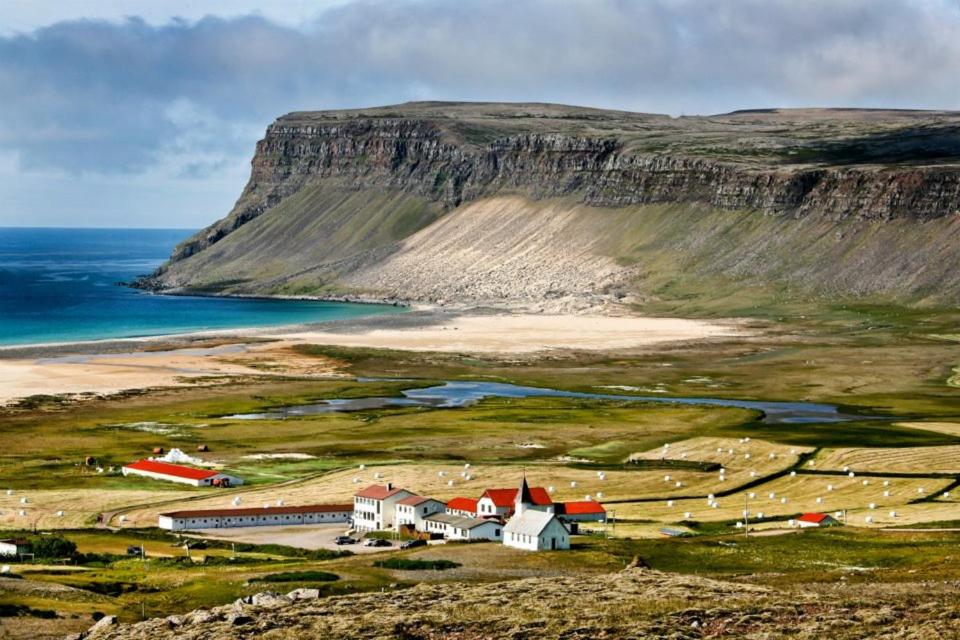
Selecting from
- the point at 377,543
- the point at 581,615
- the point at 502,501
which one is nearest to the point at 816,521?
the point at 502,501

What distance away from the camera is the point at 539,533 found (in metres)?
82.1

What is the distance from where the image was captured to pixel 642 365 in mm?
187625

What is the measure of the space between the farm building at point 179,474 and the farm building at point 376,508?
15057mm

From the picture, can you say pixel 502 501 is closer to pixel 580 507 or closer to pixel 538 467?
pixel 580 507

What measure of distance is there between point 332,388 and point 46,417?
34.2 metres

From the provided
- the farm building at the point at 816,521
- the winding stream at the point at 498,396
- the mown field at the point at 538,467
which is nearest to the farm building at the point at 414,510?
the mown field at the point at 538,467

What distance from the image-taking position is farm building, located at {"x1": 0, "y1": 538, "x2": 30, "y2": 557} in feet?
265

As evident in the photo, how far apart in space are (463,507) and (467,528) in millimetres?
6580

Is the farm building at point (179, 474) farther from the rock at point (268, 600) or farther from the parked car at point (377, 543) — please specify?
the rock at point (268, 600)

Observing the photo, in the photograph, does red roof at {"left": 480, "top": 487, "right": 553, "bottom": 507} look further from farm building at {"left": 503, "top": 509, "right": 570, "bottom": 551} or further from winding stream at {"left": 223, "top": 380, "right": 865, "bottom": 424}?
winding stream at {"left": 223, "top": 380, "right": 865, "bottom": 424}

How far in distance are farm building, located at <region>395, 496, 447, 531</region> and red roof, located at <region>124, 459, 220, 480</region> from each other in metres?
19.7

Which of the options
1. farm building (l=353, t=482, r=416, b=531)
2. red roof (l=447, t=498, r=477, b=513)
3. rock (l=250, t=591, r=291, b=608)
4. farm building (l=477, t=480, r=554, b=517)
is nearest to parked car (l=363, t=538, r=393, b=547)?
farm building (l=353, t=482, r=416, b=531)

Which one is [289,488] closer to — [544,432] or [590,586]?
[544,432]

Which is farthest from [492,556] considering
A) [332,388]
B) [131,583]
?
[332,388]
